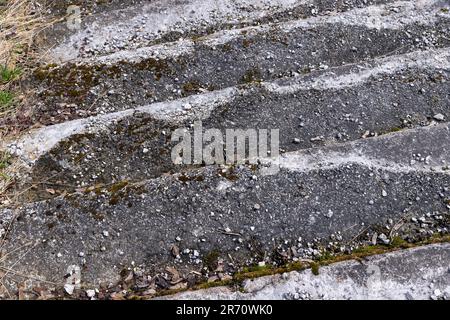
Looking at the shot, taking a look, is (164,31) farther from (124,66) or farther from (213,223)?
(213,223)

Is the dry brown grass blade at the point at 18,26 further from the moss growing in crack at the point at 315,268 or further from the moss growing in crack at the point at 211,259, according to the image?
the moss growing in crack at the point at 315,268

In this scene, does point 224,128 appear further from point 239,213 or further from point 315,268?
point 315,268

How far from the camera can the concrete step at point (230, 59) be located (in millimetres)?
4559

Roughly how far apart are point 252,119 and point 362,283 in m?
1.66

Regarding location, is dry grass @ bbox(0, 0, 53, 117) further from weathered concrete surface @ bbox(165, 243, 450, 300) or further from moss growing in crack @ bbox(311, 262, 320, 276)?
moss growing in crack @ bbox(311, 262, 320, 276)

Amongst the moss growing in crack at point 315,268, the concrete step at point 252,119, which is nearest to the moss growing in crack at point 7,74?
the concrete step at point 252,119

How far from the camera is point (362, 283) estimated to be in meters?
3.34

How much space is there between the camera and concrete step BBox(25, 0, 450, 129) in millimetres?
4559

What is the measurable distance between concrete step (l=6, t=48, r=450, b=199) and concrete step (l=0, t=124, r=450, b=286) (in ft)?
0.85

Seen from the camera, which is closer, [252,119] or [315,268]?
[315,268]

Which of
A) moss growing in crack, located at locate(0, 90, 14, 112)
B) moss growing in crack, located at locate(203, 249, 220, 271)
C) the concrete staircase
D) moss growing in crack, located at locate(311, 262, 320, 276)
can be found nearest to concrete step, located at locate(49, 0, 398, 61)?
the concrete staircase

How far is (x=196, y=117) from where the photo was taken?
4301 mm

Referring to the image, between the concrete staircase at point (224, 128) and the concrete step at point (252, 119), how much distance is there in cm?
1

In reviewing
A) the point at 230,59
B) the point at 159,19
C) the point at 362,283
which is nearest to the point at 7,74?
the point at 159,19
